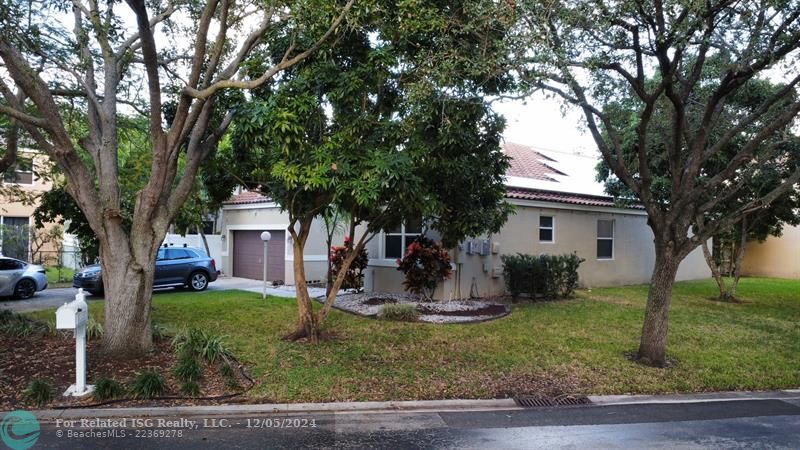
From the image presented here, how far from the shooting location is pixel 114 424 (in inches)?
211

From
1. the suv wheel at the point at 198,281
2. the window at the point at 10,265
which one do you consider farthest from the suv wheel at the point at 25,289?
the suv wheel at the point at 198,281

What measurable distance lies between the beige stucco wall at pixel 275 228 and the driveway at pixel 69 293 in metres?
1.29

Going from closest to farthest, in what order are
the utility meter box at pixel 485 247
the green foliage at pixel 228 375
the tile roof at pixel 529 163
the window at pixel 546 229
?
1. the green foliage at pixel 228 375
2. the utility meter box at pixel 485 247
3. the window at pixel 546 229
4. the tile roof at pixel 529 163

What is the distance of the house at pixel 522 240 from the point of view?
47.5 ft

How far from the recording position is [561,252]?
16.4 metres

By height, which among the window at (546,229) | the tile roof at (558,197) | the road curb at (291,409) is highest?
the tile roof at (558,197)

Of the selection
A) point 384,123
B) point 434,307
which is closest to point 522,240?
point 434,307

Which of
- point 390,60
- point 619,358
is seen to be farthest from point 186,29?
point 619,358

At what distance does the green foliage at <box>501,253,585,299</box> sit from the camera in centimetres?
1378

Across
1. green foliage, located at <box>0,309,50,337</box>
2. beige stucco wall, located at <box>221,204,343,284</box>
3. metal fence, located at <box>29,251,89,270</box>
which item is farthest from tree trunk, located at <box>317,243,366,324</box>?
metal fence, located at <box>29,251,89,270</box>

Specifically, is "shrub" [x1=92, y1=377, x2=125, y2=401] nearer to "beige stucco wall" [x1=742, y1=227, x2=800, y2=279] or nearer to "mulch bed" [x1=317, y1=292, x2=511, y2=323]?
"mulch bed" [x1=317, y1=292, x2=511, y2=323]

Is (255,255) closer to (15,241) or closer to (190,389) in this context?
(15,241)

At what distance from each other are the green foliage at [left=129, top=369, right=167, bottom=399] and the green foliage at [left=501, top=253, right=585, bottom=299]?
9.53 metres

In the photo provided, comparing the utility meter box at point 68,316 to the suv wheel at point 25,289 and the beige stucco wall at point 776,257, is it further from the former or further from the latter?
the beige stucco wall at point 776,257
